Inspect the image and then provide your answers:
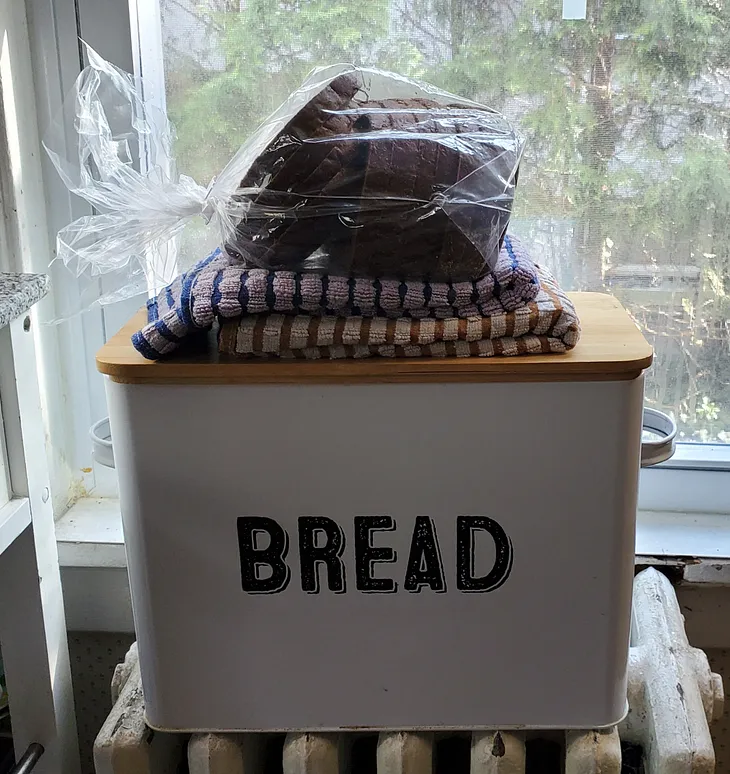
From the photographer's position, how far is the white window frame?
2.92 feet

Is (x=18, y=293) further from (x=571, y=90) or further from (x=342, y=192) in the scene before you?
(x=571, y=90)

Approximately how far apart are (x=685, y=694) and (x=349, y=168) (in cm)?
54

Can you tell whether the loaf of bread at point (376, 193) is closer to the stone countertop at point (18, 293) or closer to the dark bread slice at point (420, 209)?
the dark bread slice at point (420, 209)

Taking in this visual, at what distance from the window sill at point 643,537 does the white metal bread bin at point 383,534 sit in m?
0.30

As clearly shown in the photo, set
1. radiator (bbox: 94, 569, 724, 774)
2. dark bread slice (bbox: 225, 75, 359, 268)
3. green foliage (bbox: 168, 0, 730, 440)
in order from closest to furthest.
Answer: dark bread slice (bbox: 225, 75, 359, 268)
radiator (bbox: 94, 569, 724, 774)
green foliage (bbox: 168, 0, 730, 440)

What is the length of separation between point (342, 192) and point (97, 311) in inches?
20.3

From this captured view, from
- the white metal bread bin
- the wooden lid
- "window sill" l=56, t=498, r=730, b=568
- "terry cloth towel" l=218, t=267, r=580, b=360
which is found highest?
"terry cloth towel" l=218, t=267, r=580, b=360

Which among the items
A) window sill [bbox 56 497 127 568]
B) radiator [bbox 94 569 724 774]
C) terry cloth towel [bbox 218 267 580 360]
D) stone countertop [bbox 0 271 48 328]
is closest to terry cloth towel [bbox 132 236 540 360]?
terry cloth towel [bbox 218 267 580 360]

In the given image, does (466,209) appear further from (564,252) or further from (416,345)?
(564,252)

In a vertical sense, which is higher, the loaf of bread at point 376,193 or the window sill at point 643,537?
the loaf of bread at point 376,193

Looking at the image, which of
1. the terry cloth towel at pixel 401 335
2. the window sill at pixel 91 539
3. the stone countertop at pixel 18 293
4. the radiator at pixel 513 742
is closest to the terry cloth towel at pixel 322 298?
the terry cloth towel at pixel 401 335

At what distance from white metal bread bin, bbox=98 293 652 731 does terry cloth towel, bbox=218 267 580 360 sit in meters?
0.01

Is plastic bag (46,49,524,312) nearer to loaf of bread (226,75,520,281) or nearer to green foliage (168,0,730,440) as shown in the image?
loaf of bread (226,75,520,281)

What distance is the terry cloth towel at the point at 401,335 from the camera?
58 cm
